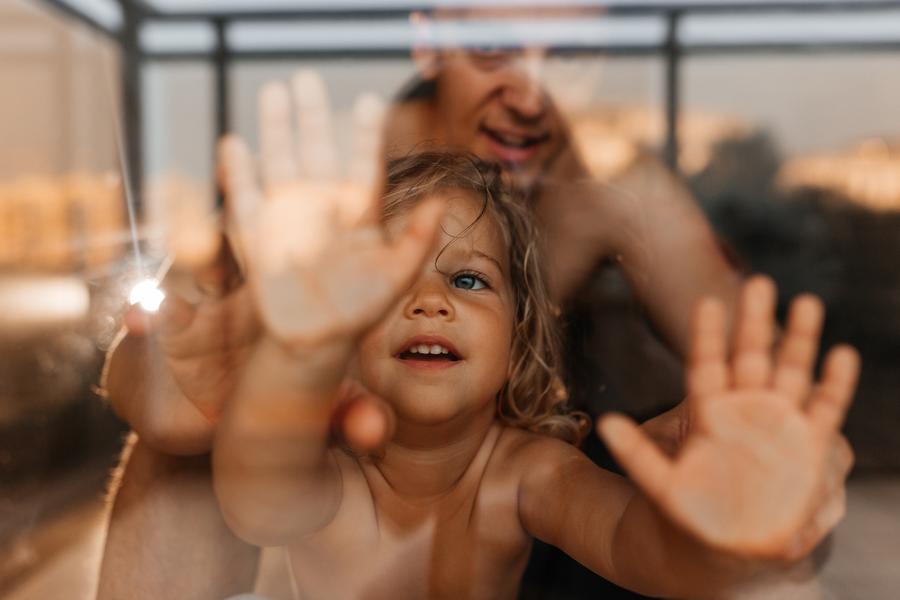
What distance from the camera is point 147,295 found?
0.57 m

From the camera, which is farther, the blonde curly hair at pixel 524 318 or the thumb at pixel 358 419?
the blonde curly hair at pixel 524 318

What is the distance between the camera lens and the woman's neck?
0.64m

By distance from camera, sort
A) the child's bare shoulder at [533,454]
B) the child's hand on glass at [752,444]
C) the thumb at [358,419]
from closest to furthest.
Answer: the child's hand on glass at [752,444]
the thumb at [358,419]
the child's bare shoulder at [533,454]

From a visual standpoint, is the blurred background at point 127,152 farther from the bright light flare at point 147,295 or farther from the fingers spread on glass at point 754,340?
the fingers spread on glass at point 754,340

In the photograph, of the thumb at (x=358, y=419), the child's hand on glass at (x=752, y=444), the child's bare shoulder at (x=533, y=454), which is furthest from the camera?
the child's bare shoulder at (x=533, y=454)

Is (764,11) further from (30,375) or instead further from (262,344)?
(30,375)

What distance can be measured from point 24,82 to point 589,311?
445 mm

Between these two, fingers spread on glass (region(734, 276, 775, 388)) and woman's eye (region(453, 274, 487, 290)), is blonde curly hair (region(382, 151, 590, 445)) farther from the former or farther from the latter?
fingers spread on glass (region(734, 276, 775, 388))

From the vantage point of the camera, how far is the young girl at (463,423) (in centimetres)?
40

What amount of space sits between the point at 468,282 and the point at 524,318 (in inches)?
2.6

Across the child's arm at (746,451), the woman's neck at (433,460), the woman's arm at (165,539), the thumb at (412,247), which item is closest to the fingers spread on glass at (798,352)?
the child's arm at (746,451)

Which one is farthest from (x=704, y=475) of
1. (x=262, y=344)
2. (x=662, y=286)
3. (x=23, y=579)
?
(x=23, y=579)

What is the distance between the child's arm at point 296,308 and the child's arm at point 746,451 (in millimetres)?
135

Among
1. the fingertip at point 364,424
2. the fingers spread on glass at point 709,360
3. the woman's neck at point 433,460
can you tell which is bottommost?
the woman's neck at point 433,460
